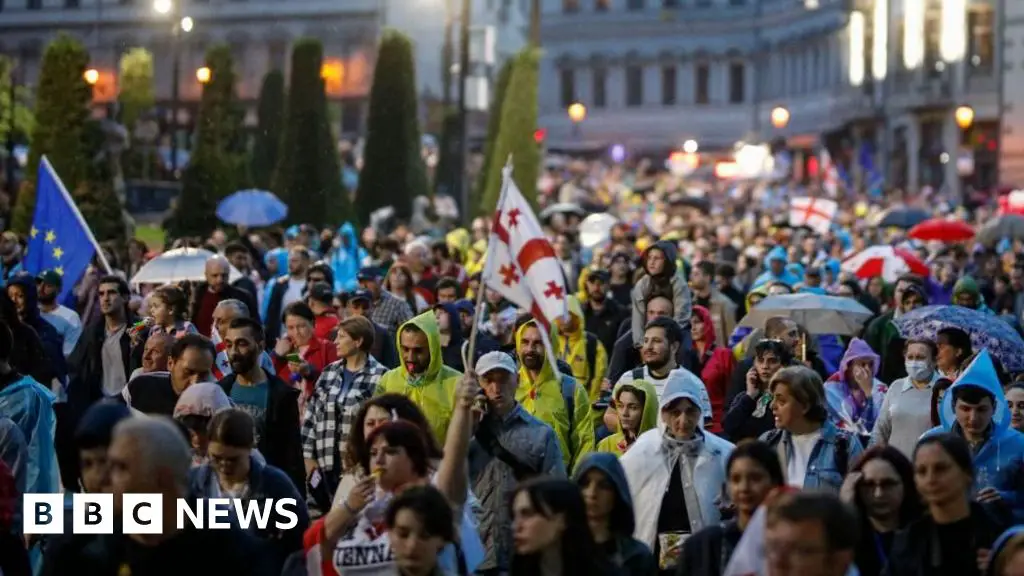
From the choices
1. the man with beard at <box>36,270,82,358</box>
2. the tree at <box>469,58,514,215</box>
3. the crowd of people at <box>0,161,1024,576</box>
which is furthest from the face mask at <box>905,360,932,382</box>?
the tree at <box>469,58,514,215</box>

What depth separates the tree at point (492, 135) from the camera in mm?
43281

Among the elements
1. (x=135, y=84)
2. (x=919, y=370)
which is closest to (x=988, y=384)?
(x=919, y=370)

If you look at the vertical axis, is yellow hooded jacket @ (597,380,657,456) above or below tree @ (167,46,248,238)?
below

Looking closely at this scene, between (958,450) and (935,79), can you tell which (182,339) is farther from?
(935,79)

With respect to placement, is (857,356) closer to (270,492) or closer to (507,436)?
(507,436)

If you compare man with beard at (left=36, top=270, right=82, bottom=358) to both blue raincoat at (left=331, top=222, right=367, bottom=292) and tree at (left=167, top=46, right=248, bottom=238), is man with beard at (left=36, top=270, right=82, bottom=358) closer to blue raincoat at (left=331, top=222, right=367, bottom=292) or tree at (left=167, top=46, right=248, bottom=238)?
blue raincoat at (left=331, top=222, right=367, bottom=292)

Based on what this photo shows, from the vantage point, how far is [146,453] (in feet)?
20.8

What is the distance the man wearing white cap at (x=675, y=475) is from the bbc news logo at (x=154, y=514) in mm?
1663

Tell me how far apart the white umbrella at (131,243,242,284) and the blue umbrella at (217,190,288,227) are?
1154cm

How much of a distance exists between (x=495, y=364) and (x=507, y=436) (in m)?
0.31

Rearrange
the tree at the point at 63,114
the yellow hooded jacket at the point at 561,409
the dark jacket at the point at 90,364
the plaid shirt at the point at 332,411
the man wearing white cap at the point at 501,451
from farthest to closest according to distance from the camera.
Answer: the tree at the point at 63,114 → the dark jacket at the point at 90,364 → the yellow hooded jacket at the point at 561,409 → the plaid shirt at the point at 332,411 → the man wearing white cap at the point at 501,451

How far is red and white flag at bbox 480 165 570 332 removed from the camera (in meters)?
10.2

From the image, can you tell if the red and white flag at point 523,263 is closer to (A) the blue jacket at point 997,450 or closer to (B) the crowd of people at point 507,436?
(B) the crowd of people at point 507,436

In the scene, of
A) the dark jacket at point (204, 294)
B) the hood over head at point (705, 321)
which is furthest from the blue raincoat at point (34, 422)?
the hood over head at point (705, 321)
